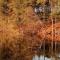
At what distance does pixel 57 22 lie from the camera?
61.6ft

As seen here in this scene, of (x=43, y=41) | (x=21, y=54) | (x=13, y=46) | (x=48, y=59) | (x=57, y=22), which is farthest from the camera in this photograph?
(x=57, y=22)

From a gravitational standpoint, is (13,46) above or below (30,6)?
below

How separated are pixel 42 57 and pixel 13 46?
2448 millimetres

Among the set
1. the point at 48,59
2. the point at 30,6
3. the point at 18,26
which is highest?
the point at 30,6

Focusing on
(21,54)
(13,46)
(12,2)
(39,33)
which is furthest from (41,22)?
(21,54)

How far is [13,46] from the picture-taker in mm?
15805

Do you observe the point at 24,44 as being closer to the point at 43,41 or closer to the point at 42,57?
the point at 43,41

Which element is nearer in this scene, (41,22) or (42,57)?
(42,57)

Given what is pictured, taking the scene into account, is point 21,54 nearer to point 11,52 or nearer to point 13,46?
point 11,52

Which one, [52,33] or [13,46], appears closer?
[13,46]

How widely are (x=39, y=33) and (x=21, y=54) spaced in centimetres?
452

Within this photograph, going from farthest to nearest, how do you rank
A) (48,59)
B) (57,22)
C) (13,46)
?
(57,22) < (13,46) < (48,59)

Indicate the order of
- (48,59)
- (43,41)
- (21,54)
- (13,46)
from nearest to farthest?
1. (48,59)
2. (21,54)
3. (13,46)
4. (43,41)

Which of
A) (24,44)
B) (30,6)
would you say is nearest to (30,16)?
(30,6)
